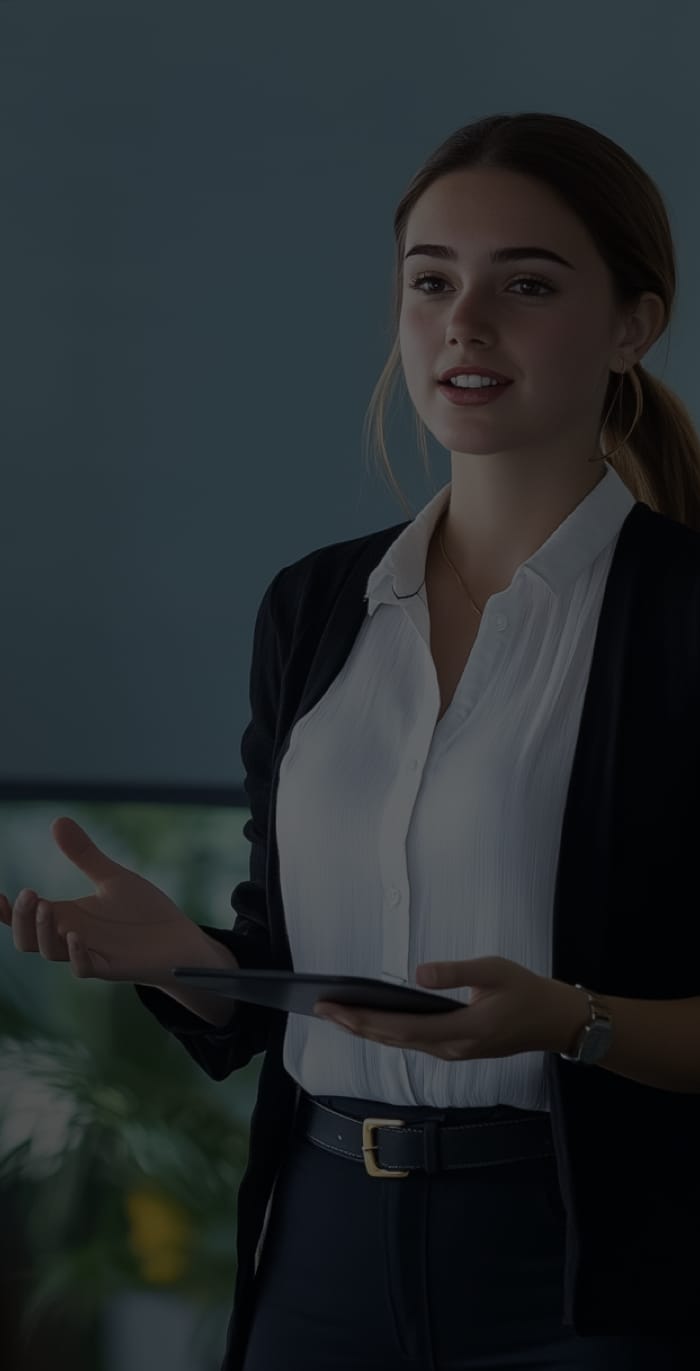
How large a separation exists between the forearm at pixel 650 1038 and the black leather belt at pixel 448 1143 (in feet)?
0.22

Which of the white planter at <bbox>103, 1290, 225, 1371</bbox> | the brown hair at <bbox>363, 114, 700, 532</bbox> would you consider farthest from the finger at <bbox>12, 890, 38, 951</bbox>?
the white planter at <bbox>103, 1290, 225, 1371</bbox>

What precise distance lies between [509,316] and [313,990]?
2.06ft

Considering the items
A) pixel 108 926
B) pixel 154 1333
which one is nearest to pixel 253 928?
pixel 108 926

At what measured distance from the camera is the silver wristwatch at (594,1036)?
126cm

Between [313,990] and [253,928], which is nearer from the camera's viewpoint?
[313,990]

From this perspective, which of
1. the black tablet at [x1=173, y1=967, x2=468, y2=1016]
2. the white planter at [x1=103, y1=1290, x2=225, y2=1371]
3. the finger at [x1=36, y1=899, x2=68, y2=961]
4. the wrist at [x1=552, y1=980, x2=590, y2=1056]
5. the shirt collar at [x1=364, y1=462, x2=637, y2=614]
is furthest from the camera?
the white planter at [x1=103, y1=1290, x2=225, y2=1371]

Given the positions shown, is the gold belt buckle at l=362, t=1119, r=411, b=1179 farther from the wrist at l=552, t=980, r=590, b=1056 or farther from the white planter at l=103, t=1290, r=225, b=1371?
the white planter at l=103, t=1290, r=225, b=1371

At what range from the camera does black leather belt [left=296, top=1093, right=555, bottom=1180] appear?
1316 millimetres

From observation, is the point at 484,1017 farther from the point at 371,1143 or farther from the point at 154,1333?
the point at 154,1333

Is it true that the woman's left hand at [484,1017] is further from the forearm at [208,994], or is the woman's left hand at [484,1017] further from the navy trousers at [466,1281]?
the forearm at [208,994]

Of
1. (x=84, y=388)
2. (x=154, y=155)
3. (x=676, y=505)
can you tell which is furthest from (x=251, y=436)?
(x=676, y=505)

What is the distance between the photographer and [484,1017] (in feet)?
3.89

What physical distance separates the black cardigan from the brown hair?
17cm

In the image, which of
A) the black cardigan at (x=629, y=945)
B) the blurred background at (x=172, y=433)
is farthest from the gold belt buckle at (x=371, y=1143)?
the blurred background at (x=172, y=433)
